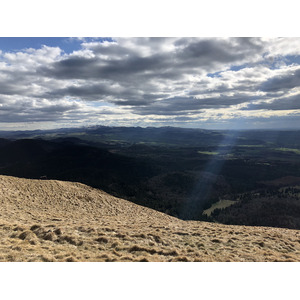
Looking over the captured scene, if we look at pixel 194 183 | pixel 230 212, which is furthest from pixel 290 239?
pixel 194 183

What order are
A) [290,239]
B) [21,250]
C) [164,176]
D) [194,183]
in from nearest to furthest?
1. [21,250]
2. [290,239]
3. [194,183]
4. [164,176]

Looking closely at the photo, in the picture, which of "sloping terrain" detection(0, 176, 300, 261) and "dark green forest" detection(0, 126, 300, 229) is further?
"dark green forest" detection(0, 126, 300, 229)

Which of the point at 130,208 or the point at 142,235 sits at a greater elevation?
the point at 142,235

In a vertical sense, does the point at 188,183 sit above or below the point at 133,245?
below

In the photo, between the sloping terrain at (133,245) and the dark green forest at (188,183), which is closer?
the sloping terrain at (133,245)

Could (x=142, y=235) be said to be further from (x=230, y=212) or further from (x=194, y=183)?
(x=194, y=183)

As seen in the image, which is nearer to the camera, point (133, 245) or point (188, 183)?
point (133, 245)

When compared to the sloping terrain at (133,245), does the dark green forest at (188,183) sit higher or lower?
lower

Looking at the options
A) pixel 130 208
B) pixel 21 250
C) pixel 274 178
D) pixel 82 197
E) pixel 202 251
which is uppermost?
pixel 21 250

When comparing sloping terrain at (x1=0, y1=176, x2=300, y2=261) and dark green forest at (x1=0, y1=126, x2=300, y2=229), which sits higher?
sloping terrain at (x1=0, y1=176, x2=300, y2=261)

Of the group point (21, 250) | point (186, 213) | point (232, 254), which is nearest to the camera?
point (21, 250)

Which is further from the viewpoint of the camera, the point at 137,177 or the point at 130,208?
the point at 137,177
